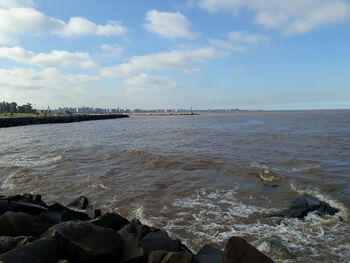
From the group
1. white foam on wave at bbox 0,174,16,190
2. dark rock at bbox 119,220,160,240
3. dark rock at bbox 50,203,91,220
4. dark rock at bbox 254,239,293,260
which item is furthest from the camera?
white foam on wave at bbox 0,174,16,190

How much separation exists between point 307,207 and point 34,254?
28.1 feet

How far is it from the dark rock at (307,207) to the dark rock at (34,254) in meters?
7.56

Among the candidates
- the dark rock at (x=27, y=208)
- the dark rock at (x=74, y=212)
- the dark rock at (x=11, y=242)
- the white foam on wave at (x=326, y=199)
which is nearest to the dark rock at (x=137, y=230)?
the dark rock at (x=11, y=242)

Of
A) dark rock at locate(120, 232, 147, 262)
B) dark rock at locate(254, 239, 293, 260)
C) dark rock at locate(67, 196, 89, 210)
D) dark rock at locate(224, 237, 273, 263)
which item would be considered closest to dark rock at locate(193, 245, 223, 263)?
dark rock at locate(224, 237, 273, 263)

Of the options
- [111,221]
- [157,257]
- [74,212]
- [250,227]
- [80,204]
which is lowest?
[250,227]

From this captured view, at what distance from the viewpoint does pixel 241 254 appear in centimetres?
438

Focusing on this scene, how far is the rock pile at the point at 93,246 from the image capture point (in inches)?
171

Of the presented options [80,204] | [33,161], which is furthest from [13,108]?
[80,204]

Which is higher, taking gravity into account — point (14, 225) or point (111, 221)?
point (14, 225)

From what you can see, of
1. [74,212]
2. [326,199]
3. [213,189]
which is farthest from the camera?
[213,189]

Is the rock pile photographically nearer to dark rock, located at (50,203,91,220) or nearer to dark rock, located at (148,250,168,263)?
dark rock, located at (148,250,168,263)

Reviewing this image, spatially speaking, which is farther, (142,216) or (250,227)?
(142,216)

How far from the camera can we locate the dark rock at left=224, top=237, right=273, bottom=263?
434 centimetres

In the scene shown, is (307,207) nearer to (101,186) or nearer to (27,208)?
(101,186)
